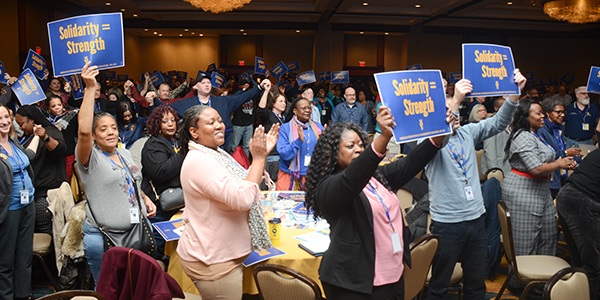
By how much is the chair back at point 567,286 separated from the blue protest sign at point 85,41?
2652mm

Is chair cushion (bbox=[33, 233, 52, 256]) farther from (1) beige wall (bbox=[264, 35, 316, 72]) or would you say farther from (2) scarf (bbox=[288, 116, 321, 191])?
(1) beige wall (bbox=[264, 35, 316, 72])

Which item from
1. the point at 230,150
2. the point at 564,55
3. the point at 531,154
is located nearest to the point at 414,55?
the point at 564,55

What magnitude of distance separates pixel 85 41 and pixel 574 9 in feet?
33.3

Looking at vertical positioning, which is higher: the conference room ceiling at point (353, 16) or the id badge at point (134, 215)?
the conference room ceiling at point (353, 16)

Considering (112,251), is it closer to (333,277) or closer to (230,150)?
(333,277)

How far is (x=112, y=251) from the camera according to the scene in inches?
94.5

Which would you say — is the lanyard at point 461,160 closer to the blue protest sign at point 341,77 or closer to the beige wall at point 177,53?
the blue protest sign at point 341,77

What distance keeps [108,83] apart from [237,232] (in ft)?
39.8

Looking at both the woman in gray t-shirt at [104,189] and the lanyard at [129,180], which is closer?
the woman in gray t-shirt at [104,189]

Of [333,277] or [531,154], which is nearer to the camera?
[333,277]

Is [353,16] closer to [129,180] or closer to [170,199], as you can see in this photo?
[170,199]

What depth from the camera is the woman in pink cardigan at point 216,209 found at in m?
2.29

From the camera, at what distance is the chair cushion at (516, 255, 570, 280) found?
144 inches

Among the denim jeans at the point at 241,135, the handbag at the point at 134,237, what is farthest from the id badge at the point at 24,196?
the denim jeans at the point at 241,135
